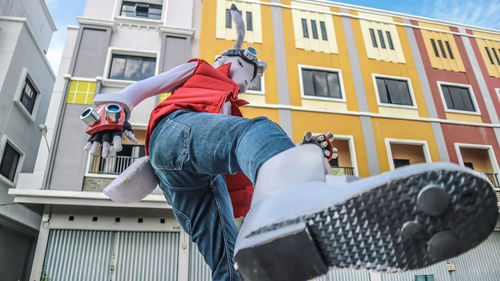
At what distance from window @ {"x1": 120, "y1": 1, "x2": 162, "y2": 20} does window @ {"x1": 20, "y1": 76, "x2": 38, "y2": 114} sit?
402 cm

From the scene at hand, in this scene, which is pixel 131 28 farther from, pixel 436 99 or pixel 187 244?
pixel 436 99

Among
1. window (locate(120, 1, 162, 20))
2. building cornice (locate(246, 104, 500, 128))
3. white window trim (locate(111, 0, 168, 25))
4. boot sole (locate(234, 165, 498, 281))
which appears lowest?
boot sole (locate(234, 165, 498, 281))

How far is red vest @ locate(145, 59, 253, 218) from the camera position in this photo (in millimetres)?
1435

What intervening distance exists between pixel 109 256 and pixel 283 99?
680 centimetres

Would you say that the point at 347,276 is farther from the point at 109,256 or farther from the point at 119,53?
the point at 119,53

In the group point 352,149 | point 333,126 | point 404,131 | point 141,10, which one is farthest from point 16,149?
point 404,131

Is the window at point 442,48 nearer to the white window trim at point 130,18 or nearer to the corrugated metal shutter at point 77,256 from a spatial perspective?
the white window trim at point 130,18

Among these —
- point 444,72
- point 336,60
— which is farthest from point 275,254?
point 444,72

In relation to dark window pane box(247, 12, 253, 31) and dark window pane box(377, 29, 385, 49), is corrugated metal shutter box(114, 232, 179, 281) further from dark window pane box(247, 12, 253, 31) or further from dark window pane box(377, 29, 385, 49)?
dark window pane box(377, 29, 385, 49)

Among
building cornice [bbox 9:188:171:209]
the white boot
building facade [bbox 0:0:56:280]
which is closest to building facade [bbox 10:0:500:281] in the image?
building cornice [bbox 9:188:171:209]

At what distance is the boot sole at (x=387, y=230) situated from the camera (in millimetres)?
633

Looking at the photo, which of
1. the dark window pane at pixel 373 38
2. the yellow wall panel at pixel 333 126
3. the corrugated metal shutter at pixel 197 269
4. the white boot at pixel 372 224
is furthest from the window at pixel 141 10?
the white boot at pixel 372 224

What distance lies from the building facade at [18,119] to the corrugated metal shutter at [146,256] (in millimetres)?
2570

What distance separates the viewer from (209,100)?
149cm
